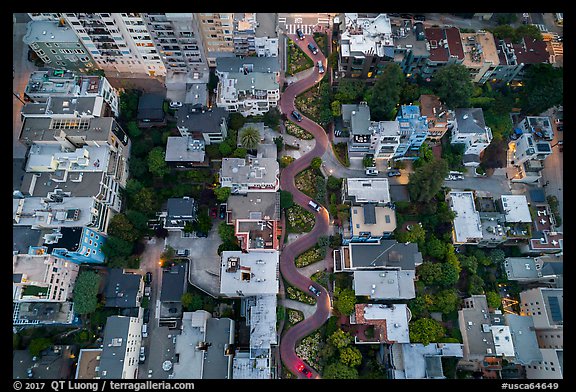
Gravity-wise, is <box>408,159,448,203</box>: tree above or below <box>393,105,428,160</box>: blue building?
below

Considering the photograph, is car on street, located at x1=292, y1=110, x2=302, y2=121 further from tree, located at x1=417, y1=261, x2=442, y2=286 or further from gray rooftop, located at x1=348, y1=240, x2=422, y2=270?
tree, located at x1=417, y1=261, x2=442, y2=286

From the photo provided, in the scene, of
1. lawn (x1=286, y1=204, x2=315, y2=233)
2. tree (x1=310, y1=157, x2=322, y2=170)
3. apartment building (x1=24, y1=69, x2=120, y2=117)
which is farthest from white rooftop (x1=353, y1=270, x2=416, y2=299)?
apartment building (x1=24, y1=69, x2=120, y2=117)

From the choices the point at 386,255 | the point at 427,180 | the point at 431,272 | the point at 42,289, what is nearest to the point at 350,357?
the point at 386,255

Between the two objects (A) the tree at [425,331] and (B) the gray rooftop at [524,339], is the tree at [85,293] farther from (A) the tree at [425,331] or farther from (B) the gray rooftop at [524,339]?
(B) the gray rooftop at [524,339]

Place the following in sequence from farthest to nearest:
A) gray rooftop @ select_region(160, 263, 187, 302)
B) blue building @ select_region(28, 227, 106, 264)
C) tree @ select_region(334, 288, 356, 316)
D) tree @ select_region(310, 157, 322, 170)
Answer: tree @ select_region(310, 157, 322, 170), gray rooftop @ select_region(160, 263, 187, 302), tree @ select_region(334, 288, 356, 316), blue building @ select_region(28, 227, 106, 264)

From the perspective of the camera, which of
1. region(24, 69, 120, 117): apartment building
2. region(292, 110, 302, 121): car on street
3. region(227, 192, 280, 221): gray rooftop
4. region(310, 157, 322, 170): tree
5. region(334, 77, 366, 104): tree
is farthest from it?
region(292, 110, 302, 121): car on street
